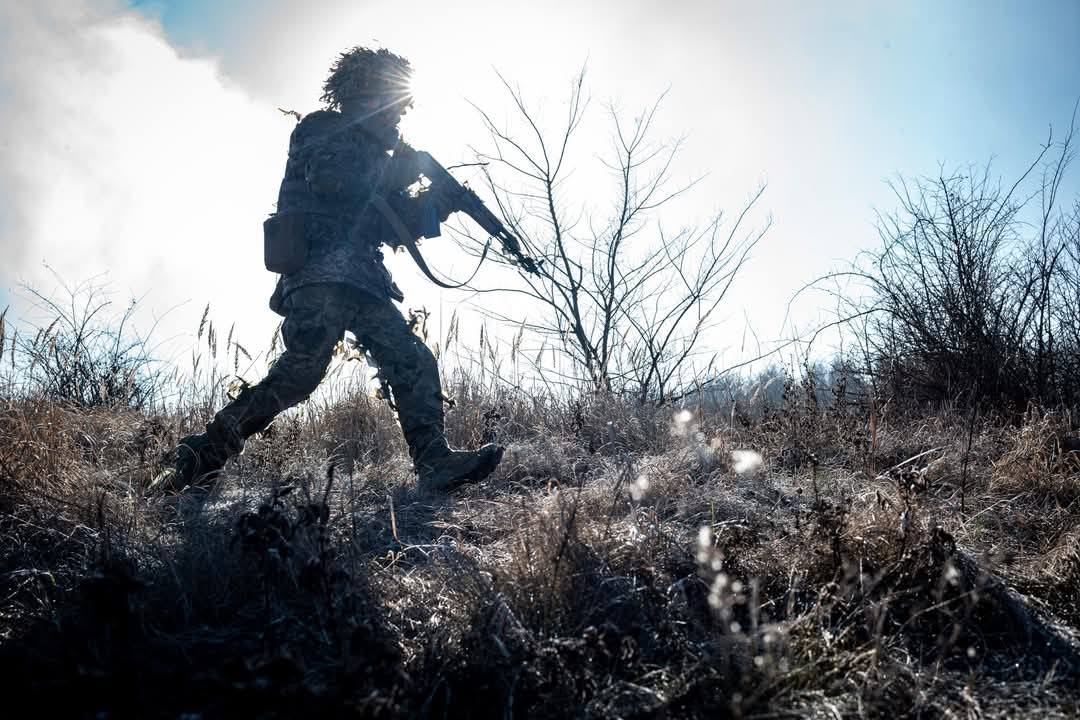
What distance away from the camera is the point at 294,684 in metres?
1.23

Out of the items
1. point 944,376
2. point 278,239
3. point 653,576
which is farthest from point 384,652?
point 944,376

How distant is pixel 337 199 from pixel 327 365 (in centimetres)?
88

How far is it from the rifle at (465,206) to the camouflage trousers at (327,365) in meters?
0.66

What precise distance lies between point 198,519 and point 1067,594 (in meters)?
2.72

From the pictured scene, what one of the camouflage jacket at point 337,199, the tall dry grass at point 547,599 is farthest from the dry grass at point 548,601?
the camouflage jacket at point 337,199

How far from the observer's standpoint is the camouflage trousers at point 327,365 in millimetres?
3098

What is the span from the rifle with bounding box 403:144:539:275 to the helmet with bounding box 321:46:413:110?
32cm

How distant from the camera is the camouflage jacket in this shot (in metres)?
3.26

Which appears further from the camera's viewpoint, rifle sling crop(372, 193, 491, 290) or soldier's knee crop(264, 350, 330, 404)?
rifle sling crop(372, 193, 491, 290)

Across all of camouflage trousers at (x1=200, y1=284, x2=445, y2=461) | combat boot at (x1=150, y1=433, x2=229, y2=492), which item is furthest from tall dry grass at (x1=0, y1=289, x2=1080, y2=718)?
camouflage trousers at (x1=200, y1=284, x2=445, y2=461)

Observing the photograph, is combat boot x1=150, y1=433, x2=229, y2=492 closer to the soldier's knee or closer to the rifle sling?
the soldier's knee

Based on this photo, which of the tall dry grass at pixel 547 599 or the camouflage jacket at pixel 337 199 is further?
the camouflage jacket at pixel 337 199

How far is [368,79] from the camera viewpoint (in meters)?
3.49

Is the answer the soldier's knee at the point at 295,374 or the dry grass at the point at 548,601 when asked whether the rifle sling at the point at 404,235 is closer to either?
the soldier's knee at the point at 295,374
